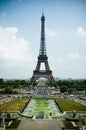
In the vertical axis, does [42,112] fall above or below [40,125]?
above

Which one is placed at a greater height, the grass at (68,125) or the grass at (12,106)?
the grass at (12,106)

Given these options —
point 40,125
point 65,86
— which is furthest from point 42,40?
point 40,125

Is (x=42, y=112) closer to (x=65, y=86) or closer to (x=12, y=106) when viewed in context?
(x=12, y=106)

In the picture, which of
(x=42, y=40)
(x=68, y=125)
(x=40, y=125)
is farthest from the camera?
(x=42, y=40)

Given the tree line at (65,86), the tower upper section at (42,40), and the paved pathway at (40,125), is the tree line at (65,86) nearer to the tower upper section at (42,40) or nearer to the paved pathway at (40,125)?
the tower upper section at (42,40)

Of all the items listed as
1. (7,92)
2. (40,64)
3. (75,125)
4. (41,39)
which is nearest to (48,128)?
(75,125)

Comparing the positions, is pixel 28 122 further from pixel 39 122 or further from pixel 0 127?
pixel 0 127

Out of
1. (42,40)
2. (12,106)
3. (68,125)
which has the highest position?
(42,40)

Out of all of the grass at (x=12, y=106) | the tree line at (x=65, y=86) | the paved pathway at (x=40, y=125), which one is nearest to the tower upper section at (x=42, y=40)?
the tree line at (x=65, y=86)
